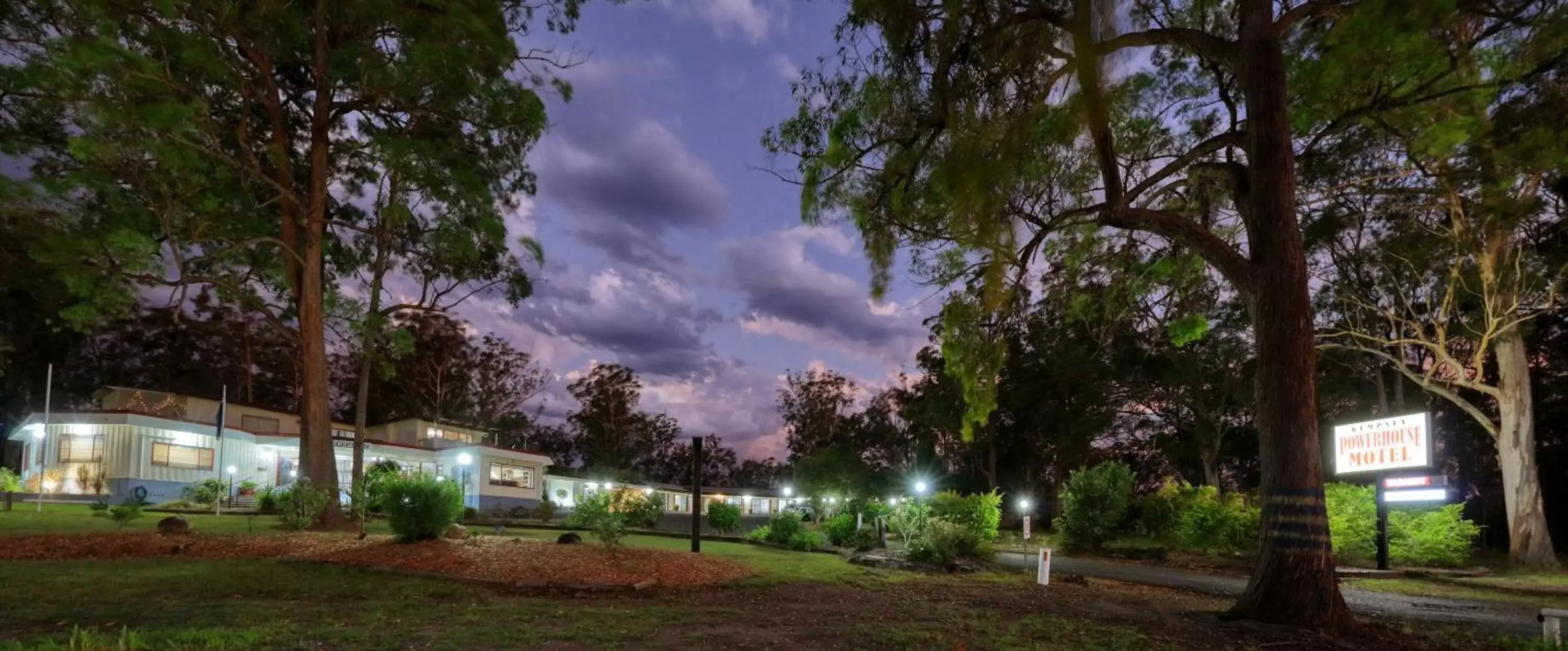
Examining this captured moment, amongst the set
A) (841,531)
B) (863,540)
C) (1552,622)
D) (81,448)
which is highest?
(81,448)

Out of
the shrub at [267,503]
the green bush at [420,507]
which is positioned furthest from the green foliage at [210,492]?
the green bush at [420,507]

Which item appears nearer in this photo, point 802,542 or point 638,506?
point 638,506

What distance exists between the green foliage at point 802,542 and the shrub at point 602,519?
7.84 meters

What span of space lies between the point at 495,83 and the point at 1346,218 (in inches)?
882

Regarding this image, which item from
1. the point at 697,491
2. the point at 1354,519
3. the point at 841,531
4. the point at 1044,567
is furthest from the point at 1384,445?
the point at 697,491

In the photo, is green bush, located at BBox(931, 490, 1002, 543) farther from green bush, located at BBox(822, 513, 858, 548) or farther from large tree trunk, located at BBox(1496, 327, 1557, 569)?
large tree trunk, located at BBox(1496, 327, 1557, 569)

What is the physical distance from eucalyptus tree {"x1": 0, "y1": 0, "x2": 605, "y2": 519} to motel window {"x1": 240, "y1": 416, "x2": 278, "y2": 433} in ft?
52.9

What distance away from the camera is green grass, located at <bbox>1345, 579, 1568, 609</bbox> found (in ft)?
47.3

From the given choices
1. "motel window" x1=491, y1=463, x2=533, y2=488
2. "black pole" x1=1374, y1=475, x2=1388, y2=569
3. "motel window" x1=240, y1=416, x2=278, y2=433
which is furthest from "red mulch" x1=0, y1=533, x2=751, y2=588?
"motel window" x1=491, y1=463, x2=533, y2=488

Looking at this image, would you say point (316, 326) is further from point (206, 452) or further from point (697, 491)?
point (206, 452)

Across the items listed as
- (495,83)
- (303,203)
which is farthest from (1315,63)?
(303,203)

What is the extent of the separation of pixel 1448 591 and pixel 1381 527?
3647 millimetres

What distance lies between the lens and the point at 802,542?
20.7 m

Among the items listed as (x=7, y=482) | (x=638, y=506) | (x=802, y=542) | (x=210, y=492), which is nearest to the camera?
(x=638, y=506)
